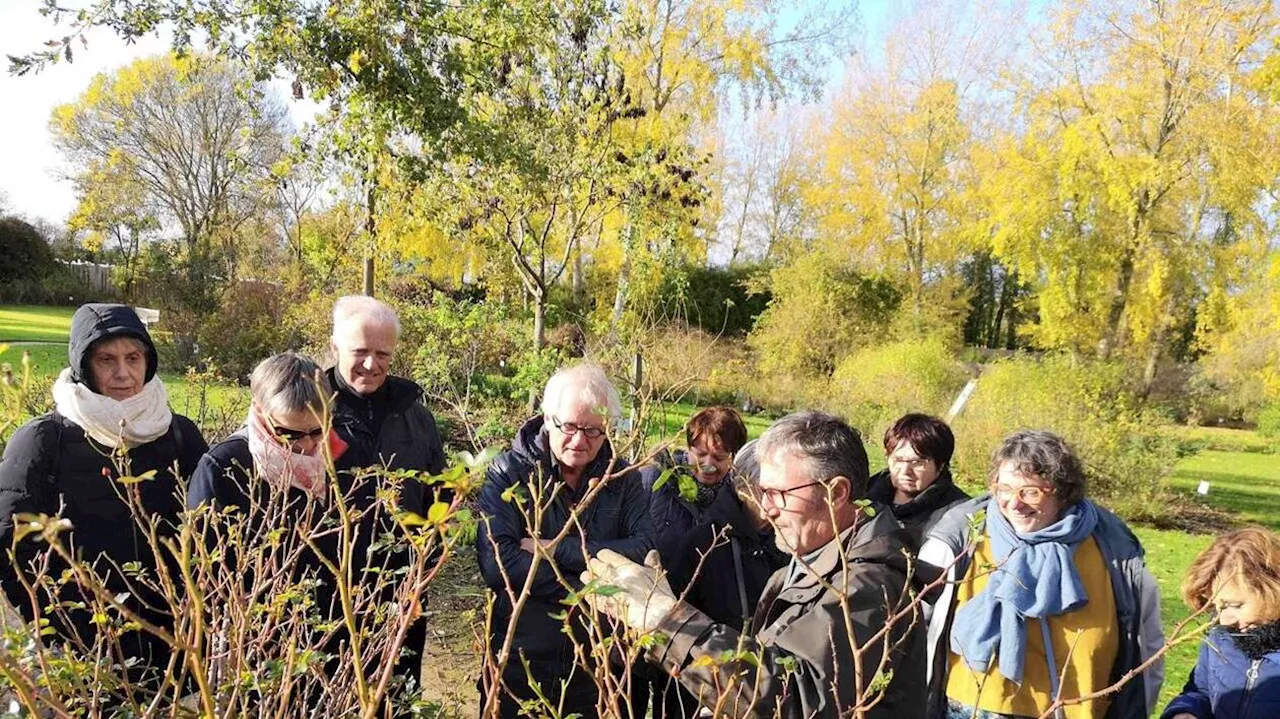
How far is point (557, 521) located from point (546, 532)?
0.23 ft

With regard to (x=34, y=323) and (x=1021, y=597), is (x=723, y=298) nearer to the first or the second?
(x=34, y=323)

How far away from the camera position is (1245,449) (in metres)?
19.7

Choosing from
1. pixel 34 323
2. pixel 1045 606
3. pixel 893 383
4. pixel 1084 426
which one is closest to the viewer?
pixel 1045 606

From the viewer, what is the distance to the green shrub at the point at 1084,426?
10.1m

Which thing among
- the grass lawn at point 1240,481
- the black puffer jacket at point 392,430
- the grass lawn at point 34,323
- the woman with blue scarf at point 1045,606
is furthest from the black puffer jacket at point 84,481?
the grass lawn at point 34,323

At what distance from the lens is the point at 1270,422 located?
20.0m

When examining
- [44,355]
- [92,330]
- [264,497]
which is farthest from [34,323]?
[264,497]

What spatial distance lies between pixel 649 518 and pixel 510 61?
470cm

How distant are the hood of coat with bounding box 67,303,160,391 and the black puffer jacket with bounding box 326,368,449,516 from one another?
60 cm

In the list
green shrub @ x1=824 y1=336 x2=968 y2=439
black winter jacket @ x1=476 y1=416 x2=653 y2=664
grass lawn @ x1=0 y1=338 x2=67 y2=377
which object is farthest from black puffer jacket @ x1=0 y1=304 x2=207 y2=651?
green shrub @ x1=824 y1=336 x2=968 y2=439

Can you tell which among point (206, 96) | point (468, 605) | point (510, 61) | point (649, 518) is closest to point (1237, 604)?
point (649, 518)

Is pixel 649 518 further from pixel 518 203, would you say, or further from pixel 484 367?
pixel 484 367

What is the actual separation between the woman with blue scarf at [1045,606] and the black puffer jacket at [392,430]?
174 cm

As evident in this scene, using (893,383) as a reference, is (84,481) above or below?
above
